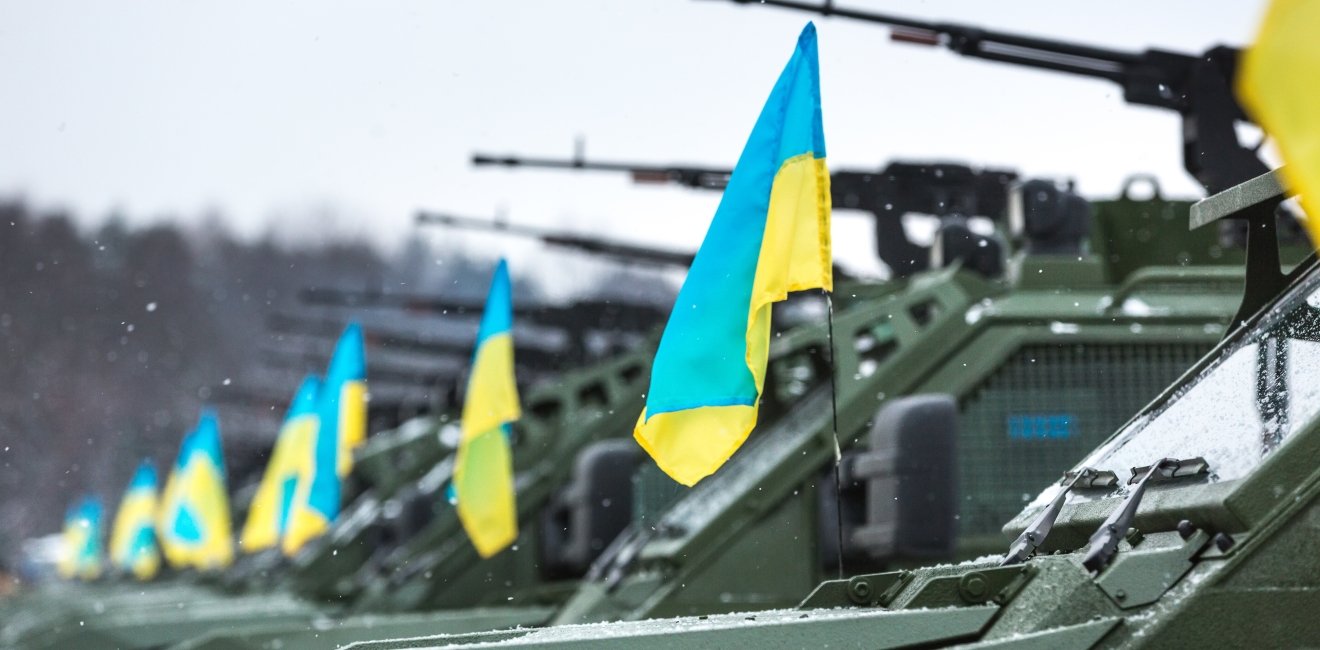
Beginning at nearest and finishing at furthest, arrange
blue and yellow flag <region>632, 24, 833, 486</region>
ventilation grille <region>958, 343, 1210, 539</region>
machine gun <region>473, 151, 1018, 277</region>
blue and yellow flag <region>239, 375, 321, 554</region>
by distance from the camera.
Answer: blue and yellow flag <region>632, 24, 833, 486</region>
ventilation grille <region>958, 343, 1210, 539</region>
machine gun <region>473, 151, 1018, 277</region>
blue and yellow flag <region>239, 375, 321, 554</region>

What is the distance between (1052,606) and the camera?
2.68 metres

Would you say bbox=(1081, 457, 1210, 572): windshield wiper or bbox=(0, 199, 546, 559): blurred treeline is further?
bbox=(0, 199, 546, 559): blurred treeline

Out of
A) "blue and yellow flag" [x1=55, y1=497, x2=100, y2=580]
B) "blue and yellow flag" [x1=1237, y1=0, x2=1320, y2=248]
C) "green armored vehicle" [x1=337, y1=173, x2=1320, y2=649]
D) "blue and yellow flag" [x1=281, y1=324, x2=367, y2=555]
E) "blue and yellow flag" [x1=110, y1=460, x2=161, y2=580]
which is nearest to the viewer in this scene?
"green armored vehicle" [x1=337, y1=173, x2=1320, y2=649]

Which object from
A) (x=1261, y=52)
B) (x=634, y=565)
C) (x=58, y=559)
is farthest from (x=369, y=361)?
(x=1261, y=52)

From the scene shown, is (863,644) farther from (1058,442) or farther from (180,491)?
(180,491)

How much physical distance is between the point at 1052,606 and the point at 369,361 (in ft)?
80.9

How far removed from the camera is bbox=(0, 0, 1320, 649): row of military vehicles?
2691 mm

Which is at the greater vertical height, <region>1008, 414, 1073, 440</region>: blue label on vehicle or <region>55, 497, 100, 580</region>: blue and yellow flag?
<region>1008, 414, 1073, 440</region>: blue label on vehicle

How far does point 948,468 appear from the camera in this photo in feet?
13.2

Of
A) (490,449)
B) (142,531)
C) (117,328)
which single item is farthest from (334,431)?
(117,328)

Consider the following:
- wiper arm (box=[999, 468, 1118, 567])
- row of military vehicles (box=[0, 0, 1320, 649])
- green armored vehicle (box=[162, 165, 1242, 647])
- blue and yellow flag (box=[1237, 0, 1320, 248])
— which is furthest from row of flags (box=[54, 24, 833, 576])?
green armored vehicle (box=[162, 165, 1242, 647])

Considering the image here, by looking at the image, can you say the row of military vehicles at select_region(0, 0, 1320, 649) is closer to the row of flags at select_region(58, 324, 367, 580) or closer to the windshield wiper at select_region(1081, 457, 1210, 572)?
the windshield wiper at select_region(1081, 457, 1210, 572)

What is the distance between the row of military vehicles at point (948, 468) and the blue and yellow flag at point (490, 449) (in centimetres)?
33

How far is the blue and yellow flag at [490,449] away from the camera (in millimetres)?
8742
